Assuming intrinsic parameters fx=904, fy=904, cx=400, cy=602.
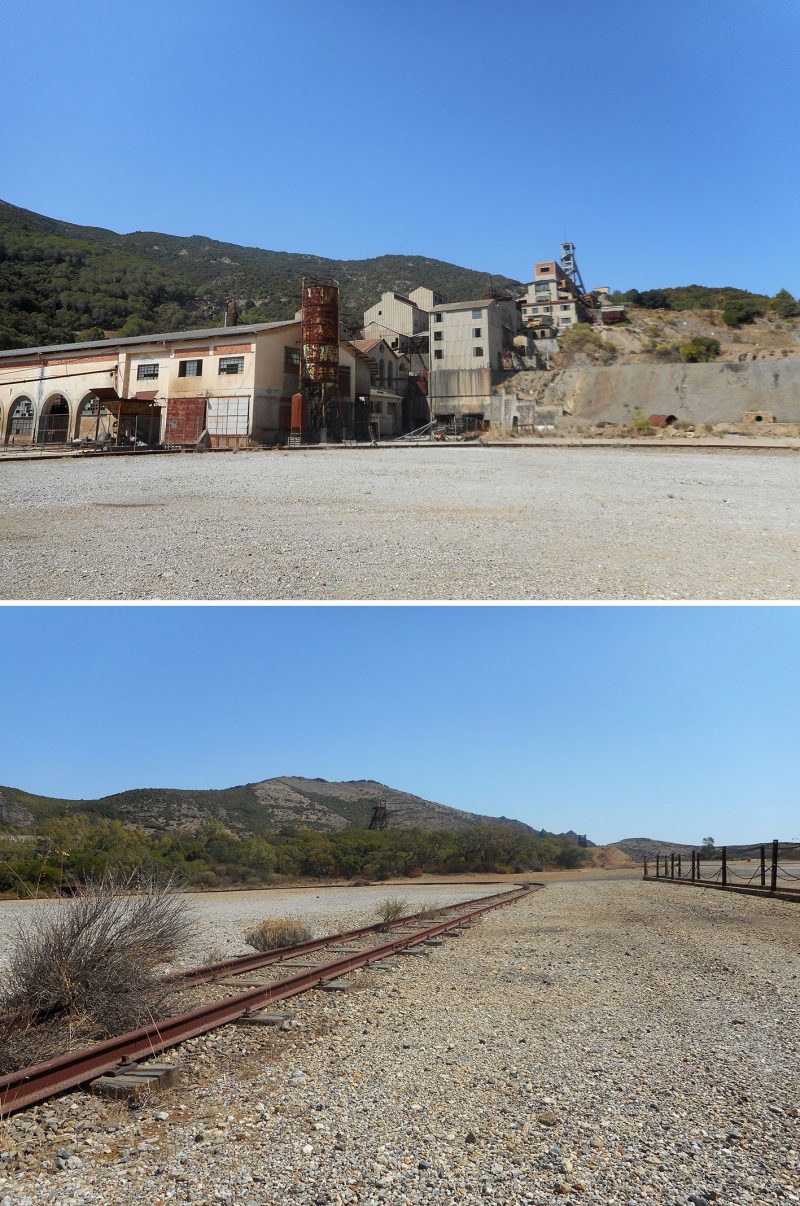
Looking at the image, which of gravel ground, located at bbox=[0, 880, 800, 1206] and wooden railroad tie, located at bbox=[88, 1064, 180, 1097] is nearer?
gravel ground, located at bbox=[0, 880, 800, 1206]

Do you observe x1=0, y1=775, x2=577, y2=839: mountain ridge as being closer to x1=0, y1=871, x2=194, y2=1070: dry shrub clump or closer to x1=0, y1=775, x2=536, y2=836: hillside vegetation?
x1=0, y1=775, x2=536, y2=836: hillside vegetation

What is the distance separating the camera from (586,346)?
76.2 metres

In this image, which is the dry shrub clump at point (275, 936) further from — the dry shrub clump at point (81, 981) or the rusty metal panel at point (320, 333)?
the rusty metal panel at point (320, 333)

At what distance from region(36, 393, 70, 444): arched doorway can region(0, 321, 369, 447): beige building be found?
0.05 metres

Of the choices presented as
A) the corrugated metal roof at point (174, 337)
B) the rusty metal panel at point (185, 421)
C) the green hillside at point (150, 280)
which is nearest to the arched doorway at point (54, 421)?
the corrugated metal roof at point (174, 337)

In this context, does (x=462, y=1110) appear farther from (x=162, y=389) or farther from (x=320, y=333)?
(x=320, y=333)

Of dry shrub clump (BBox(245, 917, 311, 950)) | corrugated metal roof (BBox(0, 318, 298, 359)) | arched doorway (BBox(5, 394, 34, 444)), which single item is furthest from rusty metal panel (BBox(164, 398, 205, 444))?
dry shrub clump (BBox(245, 917, 311, 950))

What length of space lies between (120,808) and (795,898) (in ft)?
159

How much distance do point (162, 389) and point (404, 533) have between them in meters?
36.0

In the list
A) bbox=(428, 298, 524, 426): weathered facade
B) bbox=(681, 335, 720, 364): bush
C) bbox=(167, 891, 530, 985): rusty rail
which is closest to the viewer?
bbox=(167, 891, 530, 985): rusty rail

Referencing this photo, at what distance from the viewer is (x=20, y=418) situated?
166 ft

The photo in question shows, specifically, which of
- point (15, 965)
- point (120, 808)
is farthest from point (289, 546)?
point (120, 808)

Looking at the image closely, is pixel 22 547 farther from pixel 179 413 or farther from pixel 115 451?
pixel 179 413

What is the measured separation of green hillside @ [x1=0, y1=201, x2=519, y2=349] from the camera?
10075 cm
